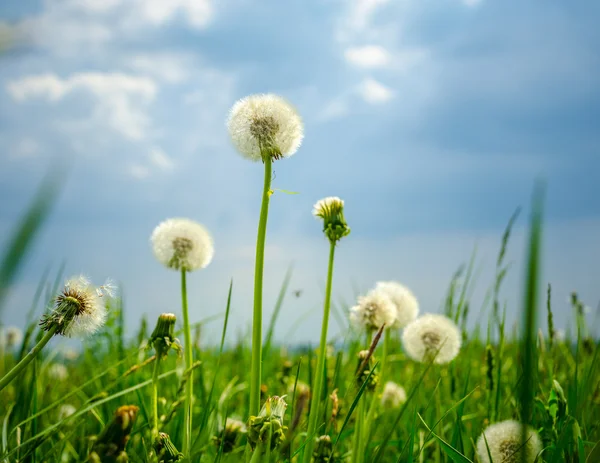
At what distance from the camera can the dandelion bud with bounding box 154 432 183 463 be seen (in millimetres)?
1755

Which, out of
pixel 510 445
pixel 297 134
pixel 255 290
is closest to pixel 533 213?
pixel 255 290

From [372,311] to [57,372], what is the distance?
10.5 feet

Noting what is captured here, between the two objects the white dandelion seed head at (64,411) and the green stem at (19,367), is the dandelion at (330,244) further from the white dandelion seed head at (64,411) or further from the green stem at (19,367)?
the white dandelion seed head at (64,411)

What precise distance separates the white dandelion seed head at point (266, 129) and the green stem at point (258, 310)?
0.59 ft

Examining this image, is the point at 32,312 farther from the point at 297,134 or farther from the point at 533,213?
the point at 533,213

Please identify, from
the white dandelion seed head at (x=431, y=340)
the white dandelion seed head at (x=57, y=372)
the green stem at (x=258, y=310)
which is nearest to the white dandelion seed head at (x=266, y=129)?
the green stem at (x=258, y=310)

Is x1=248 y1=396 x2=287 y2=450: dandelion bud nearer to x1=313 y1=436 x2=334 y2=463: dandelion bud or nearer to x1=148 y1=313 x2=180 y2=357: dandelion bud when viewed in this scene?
x1=313 y1=436 x2=334 y2=463: dandelion bud

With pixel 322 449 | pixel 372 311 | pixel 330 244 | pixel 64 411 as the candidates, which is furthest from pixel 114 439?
pixel 64 411

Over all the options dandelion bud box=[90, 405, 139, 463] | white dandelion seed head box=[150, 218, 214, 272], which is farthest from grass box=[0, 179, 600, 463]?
white dandelion seed head box=[150, 218, 214, 272]

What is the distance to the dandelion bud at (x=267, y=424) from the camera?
1.55m

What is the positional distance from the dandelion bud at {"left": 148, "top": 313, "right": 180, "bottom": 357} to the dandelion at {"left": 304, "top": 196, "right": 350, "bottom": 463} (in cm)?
57

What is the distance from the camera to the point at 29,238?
26.6 inches

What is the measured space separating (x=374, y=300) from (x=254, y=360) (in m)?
1.04

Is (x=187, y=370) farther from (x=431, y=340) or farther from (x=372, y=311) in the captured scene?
(x=431, y=340)
